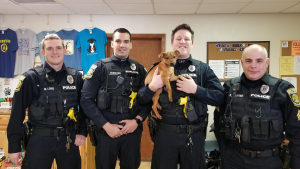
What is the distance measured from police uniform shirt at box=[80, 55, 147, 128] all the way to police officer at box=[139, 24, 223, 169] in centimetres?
33

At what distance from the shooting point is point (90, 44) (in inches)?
157

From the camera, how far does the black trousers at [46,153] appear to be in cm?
180

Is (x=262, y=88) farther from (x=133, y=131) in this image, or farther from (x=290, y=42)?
(x=290, y=42)

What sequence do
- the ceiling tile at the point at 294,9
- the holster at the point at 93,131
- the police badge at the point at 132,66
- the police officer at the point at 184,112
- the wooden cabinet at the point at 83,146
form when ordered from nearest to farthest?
the police officer at the point at 184,112 < the holster at the point at 93,131 < the police badge at the point at 132,66 < the wooden cabinet at the point at 83,146 < the ceiling tile at the point at 294,9

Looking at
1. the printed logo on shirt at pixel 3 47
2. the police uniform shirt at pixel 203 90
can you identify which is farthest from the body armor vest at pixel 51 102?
the printed logo on shirt at pixel 3 47

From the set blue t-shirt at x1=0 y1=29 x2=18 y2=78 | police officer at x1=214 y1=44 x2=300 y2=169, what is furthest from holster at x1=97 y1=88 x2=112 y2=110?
blue t-shirt at x1=0 y1=29 x2=18 y2=78

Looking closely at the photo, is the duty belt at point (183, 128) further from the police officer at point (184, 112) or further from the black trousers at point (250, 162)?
the black trousers at point (250, 162)

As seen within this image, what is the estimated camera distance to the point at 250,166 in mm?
1646

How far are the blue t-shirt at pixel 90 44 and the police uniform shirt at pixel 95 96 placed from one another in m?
2.05

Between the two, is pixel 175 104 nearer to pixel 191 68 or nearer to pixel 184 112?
pixel 184 112

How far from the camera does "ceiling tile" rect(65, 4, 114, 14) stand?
3.49 m

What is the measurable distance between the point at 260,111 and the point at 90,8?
339 centimetres

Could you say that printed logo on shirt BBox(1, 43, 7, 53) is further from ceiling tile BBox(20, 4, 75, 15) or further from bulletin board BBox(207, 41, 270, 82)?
bulletin board BBox(207, 41, 270, 82)

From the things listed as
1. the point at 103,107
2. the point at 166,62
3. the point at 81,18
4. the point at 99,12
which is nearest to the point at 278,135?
the point at 166,62
